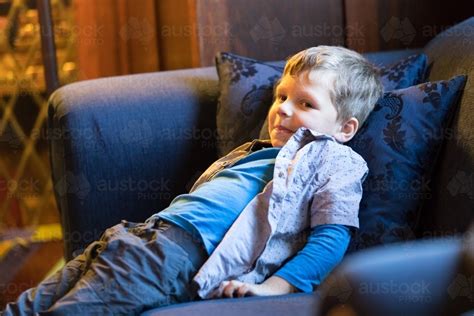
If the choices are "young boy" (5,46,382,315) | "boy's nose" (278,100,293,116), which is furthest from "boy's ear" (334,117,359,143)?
"boy's nose" (278,100,293,116)

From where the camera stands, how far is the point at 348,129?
1555 millimetres

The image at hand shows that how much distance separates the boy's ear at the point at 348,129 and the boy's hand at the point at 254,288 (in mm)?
347

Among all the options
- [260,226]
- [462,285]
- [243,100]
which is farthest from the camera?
[243,100]

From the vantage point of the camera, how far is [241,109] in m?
1.82

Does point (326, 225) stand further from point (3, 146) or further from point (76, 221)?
point (3, 146)

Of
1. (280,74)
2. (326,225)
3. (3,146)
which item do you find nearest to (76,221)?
(280,74)

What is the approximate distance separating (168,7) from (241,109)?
72 centimetres

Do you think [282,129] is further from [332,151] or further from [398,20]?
[398,20]

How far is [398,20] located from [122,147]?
87 centimetres

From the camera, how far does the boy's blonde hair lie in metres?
1.53

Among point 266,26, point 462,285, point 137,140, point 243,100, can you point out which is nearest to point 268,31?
point 266,26

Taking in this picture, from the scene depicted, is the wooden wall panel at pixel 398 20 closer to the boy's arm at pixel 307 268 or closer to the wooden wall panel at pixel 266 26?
the wooden wall panel at pixel 266 26

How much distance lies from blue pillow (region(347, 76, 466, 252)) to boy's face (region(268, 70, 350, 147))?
0.08 m

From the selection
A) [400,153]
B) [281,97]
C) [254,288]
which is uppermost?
[281,97]
